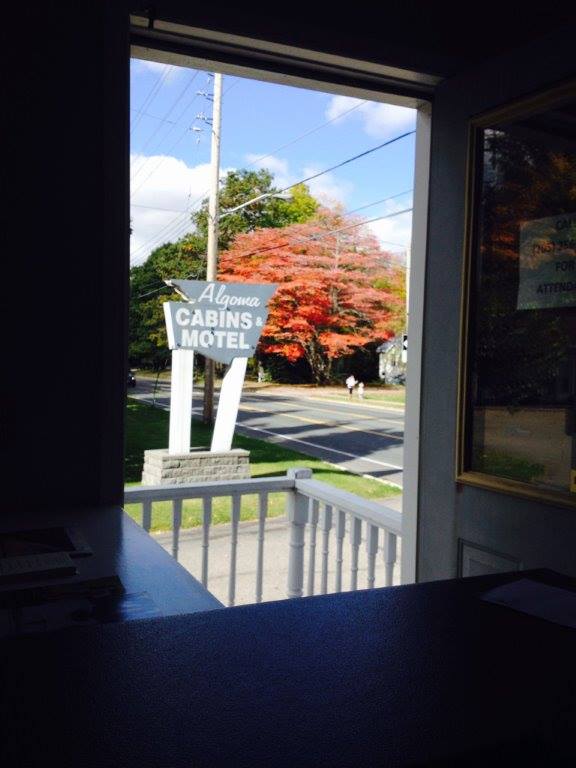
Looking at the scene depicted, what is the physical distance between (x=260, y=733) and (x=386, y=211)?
9001 mm

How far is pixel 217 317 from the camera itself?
671 centimetres

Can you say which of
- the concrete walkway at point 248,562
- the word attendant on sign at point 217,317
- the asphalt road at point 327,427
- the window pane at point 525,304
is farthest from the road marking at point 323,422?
the window pane at point 525,304

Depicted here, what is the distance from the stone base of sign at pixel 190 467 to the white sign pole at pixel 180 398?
0.11 m

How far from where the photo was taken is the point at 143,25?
1.76m

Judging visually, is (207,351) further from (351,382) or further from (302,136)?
(351,382)

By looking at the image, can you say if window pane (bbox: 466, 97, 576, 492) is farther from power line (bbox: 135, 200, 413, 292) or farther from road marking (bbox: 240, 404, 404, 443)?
road marking (bbox: 240, 404, 404, 443)

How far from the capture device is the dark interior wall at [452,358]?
1.75 meters

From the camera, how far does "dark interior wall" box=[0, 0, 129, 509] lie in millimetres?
1646

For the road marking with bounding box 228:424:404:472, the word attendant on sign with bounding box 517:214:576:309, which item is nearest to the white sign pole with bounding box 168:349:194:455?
the road marking with bounding box 228:424:404:472

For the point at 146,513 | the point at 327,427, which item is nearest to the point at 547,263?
Result: the point at 146,513

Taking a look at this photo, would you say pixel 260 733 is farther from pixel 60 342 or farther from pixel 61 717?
pixel 60 342

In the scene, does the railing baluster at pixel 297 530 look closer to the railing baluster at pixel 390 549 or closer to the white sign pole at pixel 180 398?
the railing baluster at pixel 390 549

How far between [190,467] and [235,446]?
2922mm

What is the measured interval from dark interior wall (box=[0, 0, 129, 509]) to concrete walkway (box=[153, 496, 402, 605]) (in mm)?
2367
